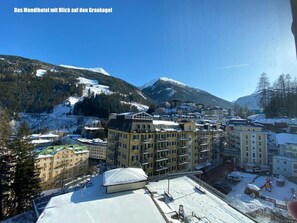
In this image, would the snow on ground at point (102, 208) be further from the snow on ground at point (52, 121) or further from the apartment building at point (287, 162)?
the snow on ground at point (52, 121)

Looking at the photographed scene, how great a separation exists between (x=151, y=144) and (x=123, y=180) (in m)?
7.76

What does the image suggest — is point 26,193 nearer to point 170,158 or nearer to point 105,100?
point 170,158

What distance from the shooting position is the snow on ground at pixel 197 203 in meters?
4.61

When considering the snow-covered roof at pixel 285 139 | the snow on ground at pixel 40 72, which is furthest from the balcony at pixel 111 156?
the snow on ground at pixel 40 72

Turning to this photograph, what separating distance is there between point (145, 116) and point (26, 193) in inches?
323

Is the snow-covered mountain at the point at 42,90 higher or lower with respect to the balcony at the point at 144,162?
higher

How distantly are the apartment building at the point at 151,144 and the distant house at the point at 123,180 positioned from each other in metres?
5.75

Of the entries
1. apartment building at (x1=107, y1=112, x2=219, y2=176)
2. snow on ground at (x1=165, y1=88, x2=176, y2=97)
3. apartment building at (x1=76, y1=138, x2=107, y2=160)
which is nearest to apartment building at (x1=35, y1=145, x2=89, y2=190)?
apartment building at (x1=76, y1=138, x2=107, y2=160)

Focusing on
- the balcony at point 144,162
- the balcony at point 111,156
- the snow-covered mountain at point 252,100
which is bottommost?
the balcony at point 144,162

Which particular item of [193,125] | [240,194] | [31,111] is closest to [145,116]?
[193,125]

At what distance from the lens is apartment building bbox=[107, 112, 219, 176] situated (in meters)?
11.8

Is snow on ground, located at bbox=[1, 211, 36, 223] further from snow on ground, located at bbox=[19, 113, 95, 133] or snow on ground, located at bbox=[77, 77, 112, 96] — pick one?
snow on ground, located at bbox=[77, 77, 112, 96]

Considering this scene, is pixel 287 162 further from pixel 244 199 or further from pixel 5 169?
pixel 5 169

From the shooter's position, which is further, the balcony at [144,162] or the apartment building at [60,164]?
the apartment building at [60,164]
